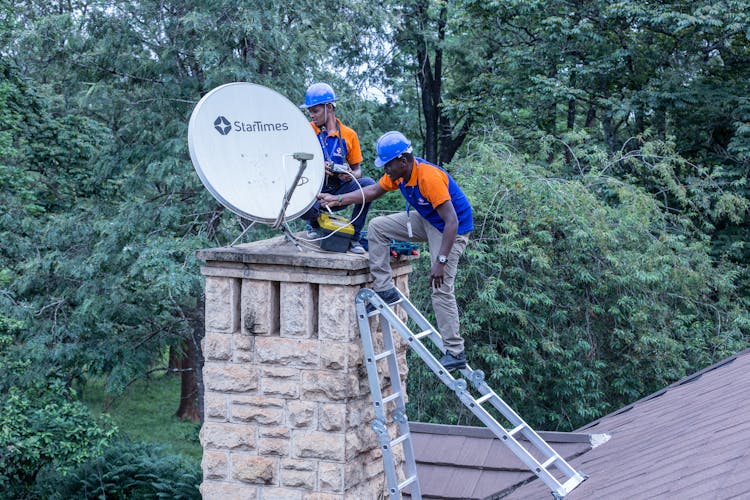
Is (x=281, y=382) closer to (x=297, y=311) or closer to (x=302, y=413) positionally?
(x=302, y=413)

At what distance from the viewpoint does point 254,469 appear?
18.1 ft

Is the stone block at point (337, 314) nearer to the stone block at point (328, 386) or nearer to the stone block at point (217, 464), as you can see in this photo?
the stone block at point (328, 386)

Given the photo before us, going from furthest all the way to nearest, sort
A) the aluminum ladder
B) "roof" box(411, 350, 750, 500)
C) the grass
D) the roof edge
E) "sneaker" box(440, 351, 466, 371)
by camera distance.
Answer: the grass, the roof edge, "sneaker" box(440, 351, 466, 371), the aluminum ladder, "roof" box(411, 350, 750, 500)

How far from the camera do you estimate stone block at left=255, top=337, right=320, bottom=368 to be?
5.36 meters

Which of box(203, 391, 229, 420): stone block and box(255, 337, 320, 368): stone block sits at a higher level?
box(255, 337, 320, 368): stone block

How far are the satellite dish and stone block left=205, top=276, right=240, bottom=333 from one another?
1.48ft

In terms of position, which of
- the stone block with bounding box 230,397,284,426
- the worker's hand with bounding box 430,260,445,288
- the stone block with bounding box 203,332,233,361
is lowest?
the stone block with bounding box 230,397,284,426

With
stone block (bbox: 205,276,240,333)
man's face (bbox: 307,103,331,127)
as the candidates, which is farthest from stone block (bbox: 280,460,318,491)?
man's face (bbox: 307,103,331,127)

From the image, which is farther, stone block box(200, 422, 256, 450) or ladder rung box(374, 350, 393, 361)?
stone block box(200, 422, 256, 450)

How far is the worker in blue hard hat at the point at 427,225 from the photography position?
5.43 metres

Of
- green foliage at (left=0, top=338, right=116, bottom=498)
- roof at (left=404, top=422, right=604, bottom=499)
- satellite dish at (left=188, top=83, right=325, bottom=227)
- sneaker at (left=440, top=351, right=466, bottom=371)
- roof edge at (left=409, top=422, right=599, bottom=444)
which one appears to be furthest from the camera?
green foliage at (left=0, top=338, right=116, bottom=498)

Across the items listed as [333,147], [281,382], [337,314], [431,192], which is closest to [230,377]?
[281,382]

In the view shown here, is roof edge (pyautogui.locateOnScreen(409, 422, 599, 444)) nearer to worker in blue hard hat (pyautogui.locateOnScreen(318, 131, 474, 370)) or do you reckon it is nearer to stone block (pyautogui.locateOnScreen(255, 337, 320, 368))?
worker in blue hard hat (pyautogui.locateOnScreen(318, 131, 474, 370))

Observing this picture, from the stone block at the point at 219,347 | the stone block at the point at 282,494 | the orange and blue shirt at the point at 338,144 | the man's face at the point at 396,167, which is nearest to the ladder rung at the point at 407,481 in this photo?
the stone block at the point at 282,494
